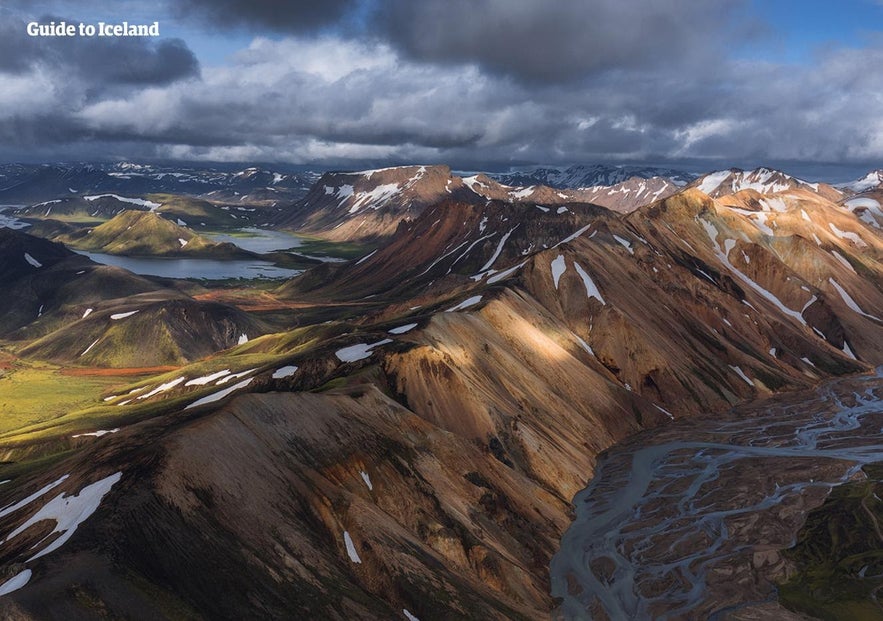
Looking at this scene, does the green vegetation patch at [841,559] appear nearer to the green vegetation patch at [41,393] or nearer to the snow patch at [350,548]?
the snow patch at [350,548]

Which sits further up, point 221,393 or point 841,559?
point 221,393

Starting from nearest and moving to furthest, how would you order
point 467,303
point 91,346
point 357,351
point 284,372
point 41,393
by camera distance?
point 284,372 < point 357,351 < point 467,303 < point 41,393 < point 91,346

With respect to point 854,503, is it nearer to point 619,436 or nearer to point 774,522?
point 774,522

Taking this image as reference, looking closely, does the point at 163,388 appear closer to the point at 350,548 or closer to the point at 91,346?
the point at 91,346

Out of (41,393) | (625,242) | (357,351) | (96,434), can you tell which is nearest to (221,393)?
(96,434)

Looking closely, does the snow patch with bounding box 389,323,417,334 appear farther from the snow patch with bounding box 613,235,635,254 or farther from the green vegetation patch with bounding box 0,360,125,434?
the snow patch with bounding box 613,235,635,254

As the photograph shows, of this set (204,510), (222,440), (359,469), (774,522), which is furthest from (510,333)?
(204,510)

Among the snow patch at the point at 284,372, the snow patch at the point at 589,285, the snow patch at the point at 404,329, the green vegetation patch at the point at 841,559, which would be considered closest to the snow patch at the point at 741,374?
the snow patch at the point at 589,285

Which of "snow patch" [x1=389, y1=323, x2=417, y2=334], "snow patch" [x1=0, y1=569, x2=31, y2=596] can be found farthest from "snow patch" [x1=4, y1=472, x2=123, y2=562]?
"snow patch" [x1=389, y1=323, x2=417, y2=334]
